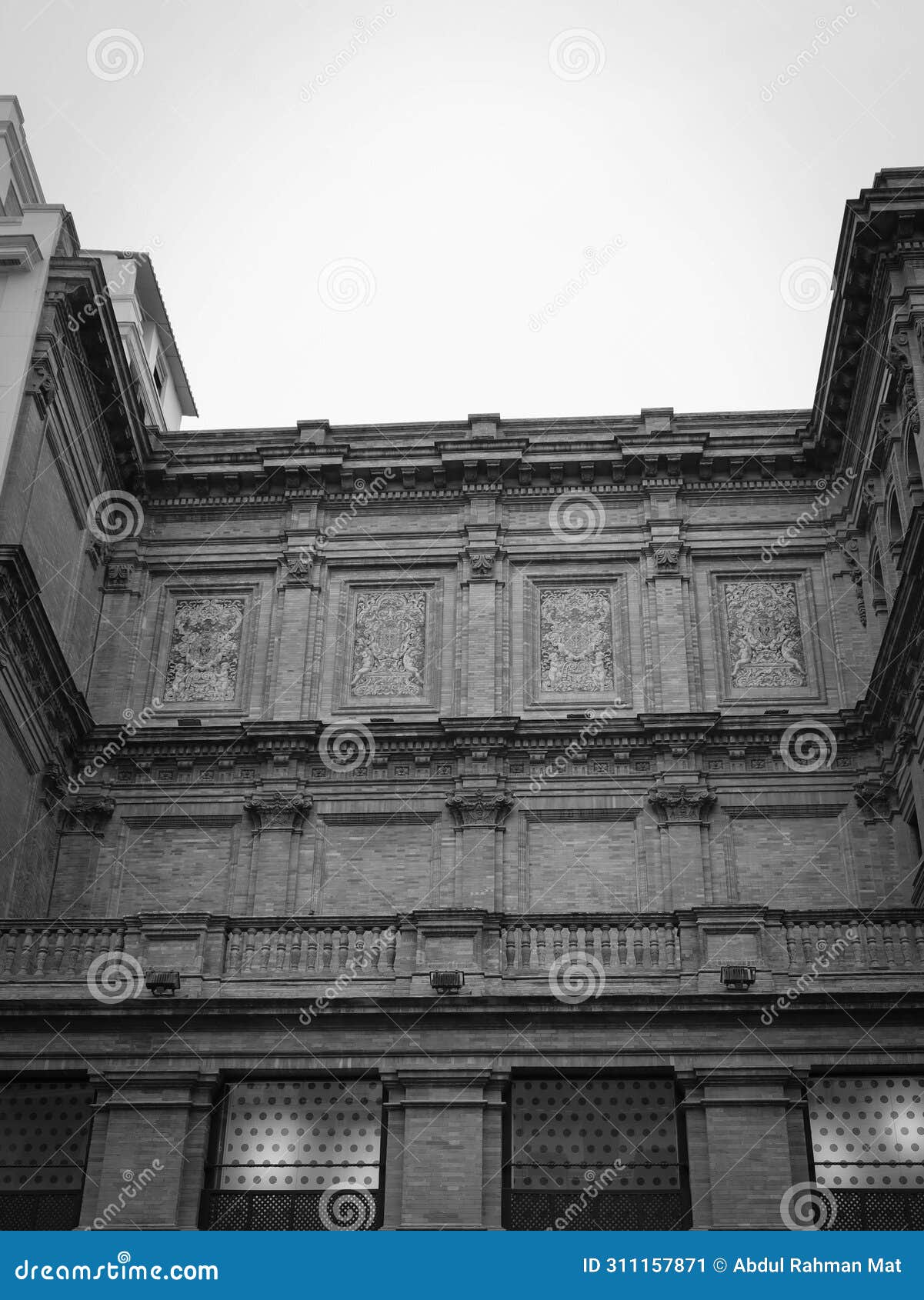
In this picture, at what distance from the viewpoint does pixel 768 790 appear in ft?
102

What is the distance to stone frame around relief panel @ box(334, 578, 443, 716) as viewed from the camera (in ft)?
108

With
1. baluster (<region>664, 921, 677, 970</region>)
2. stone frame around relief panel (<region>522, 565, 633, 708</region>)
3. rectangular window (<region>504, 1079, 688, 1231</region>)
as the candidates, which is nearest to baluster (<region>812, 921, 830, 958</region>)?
baluster (<region>664, 921, 677, 970</region>)

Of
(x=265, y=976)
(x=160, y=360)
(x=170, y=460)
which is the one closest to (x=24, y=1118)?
(x=265, y=976)

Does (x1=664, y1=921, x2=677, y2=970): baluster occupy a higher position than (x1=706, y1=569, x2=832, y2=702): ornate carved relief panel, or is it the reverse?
(x1=706, y1=569, x2=832, y2=702): ornate carved relief panel

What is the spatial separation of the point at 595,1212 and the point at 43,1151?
8.30 m

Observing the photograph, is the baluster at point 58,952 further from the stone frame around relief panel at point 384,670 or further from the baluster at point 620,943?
the stone frame around relief panel at point 384,670

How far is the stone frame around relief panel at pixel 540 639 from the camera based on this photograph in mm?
32719

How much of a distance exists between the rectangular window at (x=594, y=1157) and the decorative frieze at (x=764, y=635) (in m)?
11.7

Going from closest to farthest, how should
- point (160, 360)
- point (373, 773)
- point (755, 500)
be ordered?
1. point (373, 773)
2. point (755, 500)
3. point (160, 360)

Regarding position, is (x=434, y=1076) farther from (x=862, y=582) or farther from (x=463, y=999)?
(x=862, y=582)

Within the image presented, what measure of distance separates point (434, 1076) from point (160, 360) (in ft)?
81.3

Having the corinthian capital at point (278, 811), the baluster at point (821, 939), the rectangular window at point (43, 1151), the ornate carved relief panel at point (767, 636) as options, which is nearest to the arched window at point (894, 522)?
the ornate carved relief panel at point (767, 636)

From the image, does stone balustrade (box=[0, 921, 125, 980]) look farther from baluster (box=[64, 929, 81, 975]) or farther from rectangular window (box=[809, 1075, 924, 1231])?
rectangular window (box=[809, 1075, 924, 1231])

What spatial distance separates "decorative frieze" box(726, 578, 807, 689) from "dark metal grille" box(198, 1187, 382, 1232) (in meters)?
14.7
